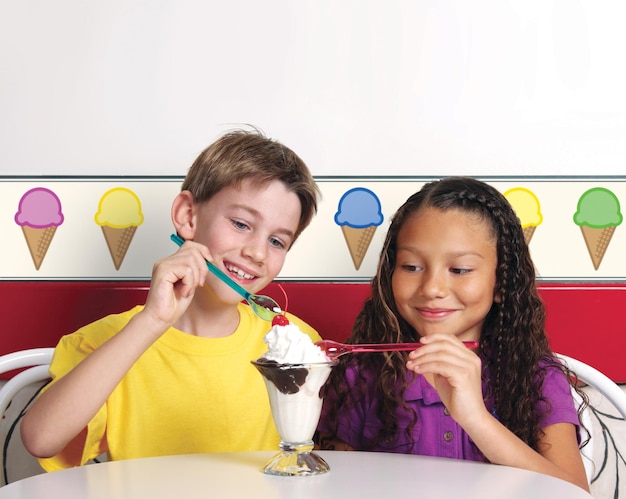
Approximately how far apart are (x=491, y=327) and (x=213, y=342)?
55 cm

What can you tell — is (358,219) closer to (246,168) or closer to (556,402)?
(246,168)

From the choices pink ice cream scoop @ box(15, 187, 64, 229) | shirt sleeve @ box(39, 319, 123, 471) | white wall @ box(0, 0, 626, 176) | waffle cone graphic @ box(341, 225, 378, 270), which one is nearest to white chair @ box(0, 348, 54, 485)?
shirt sleeve @ box(39, 319, 123, 471)

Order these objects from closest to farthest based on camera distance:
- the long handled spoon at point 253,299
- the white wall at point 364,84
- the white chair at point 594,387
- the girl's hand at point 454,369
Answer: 1. the girl's hand at point 454,369
2. the long handled spoon at point 253,299
3. the white chair at point 594,387
4. the white wall at point 364,84

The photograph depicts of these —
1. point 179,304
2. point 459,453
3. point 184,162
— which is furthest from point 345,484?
point 184,162

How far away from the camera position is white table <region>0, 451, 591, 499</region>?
0.90 m

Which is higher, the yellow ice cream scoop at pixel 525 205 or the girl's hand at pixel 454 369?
the yellow ice cream scoop at pixel 525 205

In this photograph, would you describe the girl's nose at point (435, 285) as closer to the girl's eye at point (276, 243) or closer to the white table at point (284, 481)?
the girl's eye at point (276, 243)

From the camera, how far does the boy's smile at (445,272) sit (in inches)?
57.4

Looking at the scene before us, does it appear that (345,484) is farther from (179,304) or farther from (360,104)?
(360,104)

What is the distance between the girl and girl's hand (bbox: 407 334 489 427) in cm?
25

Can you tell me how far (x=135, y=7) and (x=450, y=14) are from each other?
0.73m

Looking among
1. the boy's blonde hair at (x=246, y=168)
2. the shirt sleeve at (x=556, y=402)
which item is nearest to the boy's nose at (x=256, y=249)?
the boy's blonde hair at (x=246, y=168)

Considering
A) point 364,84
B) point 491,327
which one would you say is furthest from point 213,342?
point 364,84

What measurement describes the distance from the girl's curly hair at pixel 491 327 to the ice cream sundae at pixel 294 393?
513 millimetres
